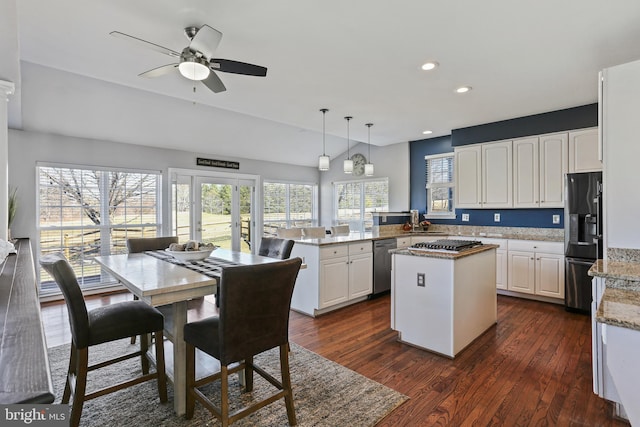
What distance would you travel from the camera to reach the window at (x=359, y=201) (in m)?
6.69

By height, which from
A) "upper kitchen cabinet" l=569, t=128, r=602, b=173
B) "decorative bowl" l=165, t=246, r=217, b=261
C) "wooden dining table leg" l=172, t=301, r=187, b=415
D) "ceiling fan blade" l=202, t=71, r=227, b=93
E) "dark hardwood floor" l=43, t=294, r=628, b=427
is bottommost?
"dark hardwood floor" l=43, t=294, r=628, b=427

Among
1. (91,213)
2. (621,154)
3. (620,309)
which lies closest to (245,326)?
(620,309)

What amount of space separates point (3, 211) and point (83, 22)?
1809 mm

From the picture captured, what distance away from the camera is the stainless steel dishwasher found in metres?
4.39

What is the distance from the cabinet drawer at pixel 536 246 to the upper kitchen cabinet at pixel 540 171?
562mm

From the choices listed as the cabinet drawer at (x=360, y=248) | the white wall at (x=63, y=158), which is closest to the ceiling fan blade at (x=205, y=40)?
the cabinet drawer at (x=360, y=248)

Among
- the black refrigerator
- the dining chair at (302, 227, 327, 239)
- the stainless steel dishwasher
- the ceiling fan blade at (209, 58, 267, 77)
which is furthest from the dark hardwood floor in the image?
the ceiling fan blade at (209, 58, 267, 77)

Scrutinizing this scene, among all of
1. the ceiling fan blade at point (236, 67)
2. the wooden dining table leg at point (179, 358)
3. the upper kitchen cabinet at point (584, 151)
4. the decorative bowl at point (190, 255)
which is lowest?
the wooden dining table leg at point (179, 358)

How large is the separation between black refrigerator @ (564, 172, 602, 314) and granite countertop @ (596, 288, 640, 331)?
2587mm

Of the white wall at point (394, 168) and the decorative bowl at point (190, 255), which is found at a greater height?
the white wall at point (394, 168)

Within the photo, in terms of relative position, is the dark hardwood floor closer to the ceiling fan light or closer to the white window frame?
the ceiling fan light

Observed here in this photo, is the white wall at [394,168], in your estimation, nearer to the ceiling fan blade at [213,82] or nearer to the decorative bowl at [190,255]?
the ceiling fan blade at [213,82]

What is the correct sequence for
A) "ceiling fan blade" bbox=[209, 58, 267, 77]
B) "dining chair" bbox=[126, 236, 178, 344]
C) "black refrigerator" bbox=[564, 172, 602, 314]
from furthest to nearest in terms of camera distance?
"black refrigerator" bbox=[564, 172, 602, 314] → "dining chair" bbox=[126, 236, 178, 344] → "ceiling fan blade" bbox=[209, 58, 267, 77]

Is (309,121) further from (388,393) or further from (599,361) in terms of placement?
(599,361)
